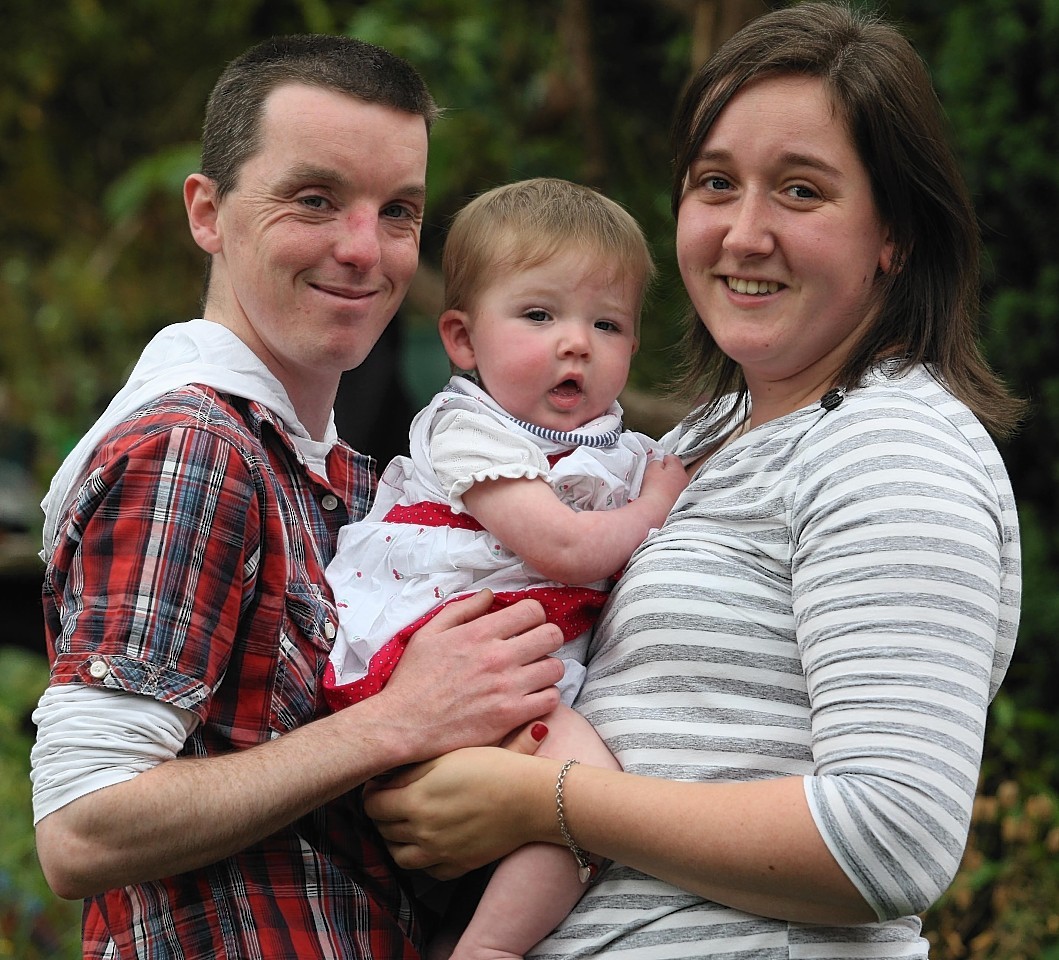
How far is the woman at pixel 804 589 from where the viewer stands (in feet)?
5.75

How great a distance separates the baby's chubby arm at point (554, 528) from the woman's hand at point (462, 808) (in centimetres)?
33

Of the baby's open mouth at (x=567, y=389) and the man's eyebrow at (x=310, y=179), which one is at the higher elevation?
the man's eyebrow at (x=310, y=179)

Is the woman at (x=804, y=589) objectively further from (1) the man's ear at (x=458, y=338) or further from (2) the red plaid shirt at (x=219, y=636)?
(1) the man's ear at (x=458, y=338)

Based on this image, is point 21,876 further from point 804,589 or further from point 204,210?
point 804,589

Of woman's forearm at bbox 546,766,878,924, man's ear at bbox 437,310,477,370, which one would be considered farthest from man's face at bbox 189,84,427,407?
woman's forearm at bbox 546,766,878,924

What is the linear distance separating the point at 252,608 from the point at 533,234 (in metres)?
0.85

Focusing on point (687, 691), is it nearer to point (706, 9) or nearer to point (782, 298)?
point (782, 298)

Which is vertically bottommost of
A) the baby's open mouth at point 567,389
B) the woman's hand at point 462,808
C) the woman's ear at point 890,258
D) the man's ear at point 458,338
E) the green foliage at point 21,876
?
the green foliage at point 21,876

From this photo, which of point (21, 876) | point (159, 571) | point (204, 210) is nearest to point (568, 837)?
point (159, 571)

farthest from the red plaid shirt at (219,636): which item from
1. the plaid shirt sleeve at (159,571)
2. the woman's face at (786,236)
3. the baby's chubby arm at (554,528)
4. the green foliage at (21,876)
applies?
the green foliage at (21,876)

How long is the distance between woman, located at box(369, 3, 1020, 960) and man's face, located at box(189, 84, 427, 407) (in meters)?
0.56

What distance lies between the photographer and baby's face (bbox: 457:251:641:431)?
7.75 ft

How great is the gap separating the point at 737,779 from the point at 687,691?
0.48 ft

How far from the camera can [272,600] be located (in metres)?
2.06
